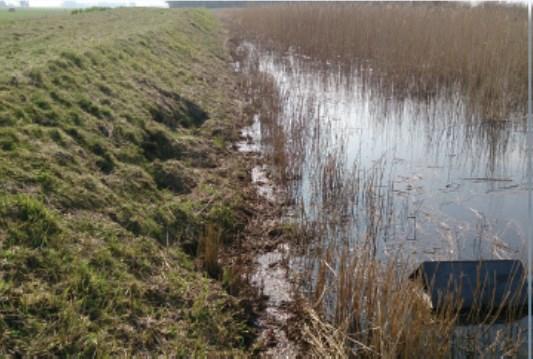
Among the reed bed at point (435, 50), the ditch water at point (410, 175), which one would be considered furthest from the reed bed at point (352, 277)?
the reed bed at point (435, 50)

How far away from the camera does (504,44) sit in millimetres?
12148

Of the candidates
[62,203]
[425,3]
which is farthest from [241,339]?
[425,3]

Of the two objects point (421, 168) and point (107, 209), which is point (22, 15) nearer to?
point (421, 168)

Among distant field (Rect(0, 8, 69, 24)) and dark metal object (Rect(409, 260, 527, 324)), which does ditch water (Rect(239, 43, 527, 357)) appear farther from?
distant field (Rect(0, 8, 69, 24))

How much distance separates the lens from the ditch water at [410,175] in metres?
6.11

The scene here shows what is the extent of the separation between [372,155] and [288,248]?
11.3 ft

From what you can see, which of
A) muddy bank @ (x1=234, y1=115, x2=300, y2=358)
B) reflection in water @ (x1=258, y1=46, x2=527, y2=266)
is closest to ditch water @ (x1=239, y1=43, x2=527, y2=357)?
reflection in water @ (x1=258, y1=46, x2=527, y2=266)

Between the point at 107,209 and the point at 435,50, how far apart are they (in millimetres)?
10233

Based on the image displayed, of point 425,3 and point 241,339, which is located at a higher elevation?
point 425,3

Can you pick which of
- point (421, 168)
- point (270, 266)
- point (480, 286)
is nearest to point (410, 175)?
point (421, 168)

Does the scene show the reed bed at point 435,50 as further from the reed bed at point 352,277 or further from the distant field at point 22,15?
the distant field at point 22,15

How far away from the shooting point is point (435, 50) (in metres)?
13.4

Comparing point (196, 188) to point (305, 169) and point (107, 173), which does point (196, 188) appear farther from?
point (305, 169)

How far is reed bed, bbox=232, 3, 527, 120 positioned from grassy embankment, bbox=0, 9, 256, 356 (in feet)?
16.9
